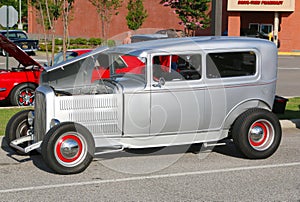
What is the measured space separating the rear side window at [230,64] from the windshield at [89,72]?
1.17m

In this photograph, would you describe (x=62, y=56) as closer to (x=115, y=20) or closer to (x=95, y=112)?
(x=95, y=112)

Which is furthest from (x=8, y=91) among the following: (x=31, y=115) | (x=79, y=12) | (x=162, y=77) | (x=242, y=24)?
(x=79, y=12)

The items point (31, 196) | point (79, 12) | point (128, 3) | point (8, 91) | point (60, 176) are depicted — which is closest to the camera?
point (31, 196)

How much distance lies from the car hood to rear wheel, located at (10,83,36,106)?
0.52m

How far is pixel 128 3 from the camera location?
152ft

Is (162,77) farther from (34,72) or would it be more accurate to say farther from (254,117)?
(34,72)

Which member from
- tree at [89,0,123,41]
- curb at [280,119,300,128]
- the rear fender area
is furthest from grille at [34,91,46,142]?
tree at [89,0,123,41]

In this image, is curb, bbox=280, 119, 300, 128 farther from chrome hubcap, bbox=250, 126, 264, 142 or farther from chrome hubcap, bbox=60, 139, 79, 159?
chrome hubcap, bbox=60, 139, 79, 159

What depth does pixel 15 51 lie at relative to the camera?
40.7 ft

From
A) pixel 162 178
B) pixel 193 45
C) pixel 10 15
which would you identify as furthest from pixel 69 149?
pixel 10 15

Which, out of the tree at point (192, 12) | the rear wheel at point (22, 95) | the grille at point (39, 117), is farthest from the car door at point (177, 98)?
the tree at point (192, 12)

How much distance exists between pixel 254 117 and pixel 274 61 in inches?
40.0

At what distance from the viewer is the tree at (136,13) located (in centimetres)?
4566

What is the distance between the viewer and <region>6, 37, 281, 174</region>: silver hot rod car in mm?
7781
